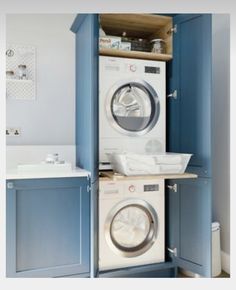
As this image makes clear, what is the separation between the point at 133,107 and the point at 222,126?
3.18ft

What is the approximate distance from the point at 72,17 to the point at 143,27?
79 cm

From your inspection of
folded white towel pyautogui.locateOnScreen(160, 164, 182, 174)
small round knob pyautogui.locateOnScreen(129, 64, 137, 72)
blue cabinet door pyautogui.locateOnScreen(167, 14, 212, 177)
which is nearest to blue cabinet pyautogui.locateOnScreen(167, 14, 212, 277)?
blue cabinet door pyautogui.locateOnScreen(167, 14, 212, 177)

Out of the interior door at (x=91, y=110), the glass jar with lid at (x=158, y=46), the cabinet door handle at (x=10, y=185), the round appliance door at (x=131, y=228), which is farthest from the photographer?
the glass jar with lid at (x=158, y=46)

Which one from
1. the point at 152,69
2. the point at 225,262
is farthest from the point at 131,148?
the point at 225,262

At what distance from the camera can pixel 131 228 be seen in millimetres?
2500

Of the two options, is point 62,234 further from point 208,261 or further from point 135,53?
point 135,53

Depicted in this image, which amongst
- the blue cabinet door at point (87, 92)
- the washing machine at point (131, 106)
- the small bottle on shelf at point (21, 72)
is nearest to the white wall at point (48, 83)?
the small bottle on shelf at point (21, 72)

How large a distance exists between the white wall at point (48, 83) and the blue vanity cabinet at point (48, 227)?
2.86 ft

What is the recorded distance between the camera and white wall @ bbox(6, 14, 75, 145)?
9.41 feet

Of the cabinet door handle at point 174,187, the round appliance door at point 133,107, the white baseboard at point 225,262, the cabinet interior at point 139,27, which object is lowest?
the white baseboard at point 225,262

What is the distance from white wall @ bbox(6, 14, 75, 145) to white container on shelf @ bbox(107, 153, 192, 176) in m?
0.93

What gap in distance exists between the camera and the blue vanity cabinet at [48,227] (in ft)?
6.88

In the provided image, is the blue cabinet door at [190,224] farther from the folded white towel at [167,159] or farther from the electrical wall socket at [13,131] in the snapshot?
the electrical wall socket at [13,131]

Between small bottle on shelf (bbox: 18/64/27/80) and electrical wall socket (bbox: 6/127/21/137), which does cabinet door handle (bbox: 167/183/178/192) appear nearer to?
electrical wall socket (bbox: 6/127/21/137)
